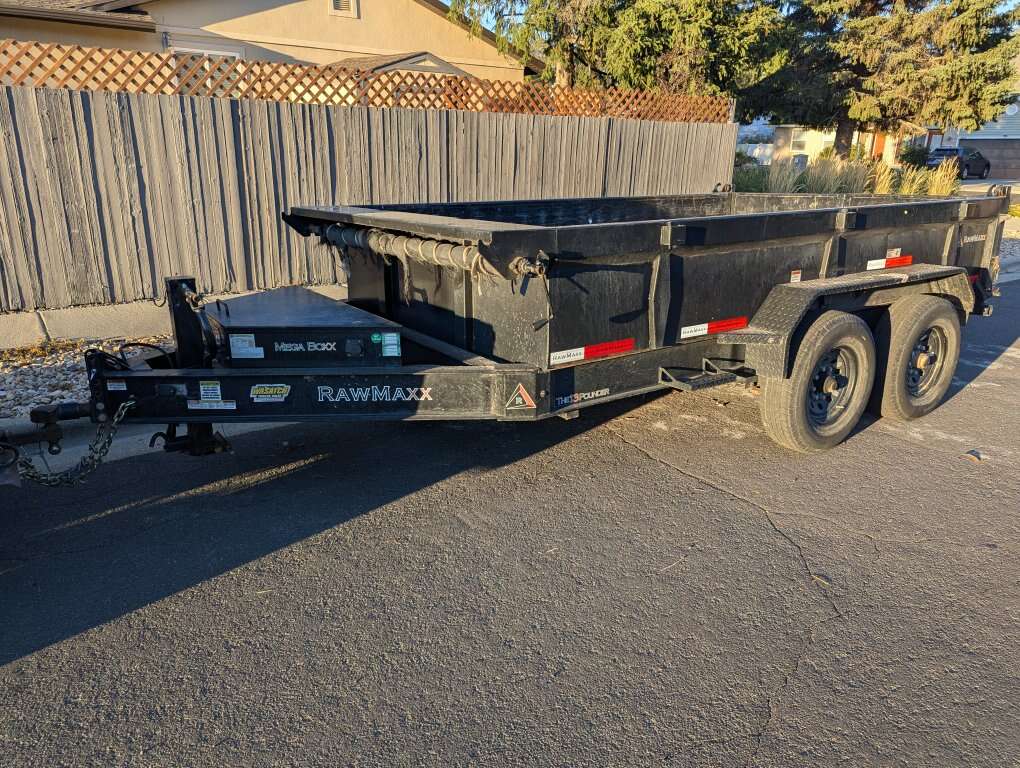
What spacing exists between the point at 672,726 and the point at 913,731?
83 cm

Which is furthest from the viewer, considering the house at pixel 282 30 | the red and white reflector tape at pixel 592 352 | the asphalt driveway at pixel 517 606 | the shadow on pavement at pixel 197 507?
the house at pixel 282 30

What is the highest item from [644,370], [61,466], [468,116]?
[468,116]

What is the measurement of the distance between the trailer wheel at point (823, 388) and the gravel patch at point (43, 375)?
186 inches

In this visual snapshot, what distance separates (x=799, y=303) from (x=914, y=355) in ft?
5.32

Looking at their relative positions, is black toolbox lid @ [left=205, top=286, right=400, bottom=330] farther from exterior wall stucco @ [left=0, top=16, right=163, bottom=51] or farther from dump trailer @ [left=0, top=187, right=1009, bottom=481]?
exterior wall stucco @ [left=0, top=16, right=163, bottom=51]

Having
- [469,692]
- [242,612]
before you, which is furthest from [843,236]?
[242,612]

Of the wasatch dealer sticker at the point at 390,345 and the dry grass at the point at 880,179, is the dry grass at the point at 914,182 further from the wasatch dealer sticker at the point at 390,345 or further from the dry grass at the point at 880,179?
the wasatch dealer sticker at the point at 390,345

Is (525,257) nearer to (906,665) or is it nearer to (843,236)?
(906,665)

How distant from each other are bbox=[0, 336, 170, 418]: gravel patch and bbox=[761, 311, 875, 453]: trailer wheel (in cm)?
472

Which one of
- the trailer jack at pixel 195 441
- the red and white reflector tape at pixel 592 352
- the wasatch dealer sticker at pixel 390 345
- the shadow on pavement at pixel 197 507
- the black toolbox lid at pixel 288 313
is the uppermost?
the black toolbox lid at pixel 288 313

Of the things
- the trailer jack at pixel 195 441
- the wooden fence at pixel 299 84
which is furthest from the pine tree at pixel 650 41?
the trailer jack at pixel 195 441

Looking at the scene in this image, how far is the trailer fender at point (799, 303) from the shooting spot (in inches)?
181

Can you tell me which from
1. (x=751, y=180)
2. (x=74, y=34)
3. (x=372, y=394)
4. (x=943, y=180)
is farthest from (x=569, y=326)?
(x=943, y=180)

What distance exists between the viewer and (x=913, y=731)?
8.66 feet
